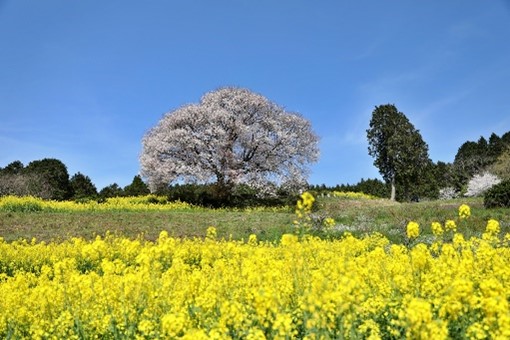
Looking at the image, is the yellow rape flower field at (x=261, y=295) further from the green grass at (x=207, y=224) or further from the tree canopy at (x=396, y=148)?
the tree canopy at (x=396, y=148)

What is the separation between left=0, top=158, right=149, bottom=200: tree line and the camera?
135 ft

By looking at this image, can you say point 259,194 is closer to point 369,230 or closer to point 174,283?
point 369,230

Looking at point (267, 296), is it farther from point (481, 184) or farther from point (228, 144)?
point (481, 184)

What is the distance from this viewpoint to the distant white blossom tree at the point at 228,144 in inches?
1320

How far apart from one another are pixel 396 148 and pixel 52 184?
30506 millimetres

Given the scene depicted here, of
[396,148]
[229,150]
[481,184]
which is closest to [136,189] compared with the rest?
[229,150]

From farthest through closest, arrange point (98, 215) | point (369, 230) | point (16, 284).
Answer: point (98, 215)
point (369, 230)
point (16, 284)

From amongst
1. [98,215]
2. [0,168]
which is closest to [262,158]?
[98,215]

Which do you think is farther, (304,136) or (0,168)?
(0,168)

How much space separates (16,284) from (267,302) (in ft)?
18.4

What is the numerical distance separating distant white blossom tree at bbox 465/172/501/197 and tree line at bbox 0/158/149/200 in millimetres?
28939

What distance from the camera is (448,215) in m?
20.7

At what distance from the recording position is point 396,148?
4434 cm

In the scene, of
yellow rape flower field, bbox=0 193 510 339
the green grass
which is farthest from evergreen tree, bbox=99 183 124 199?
yellow rape flower field, bbox=0 193 510 339
